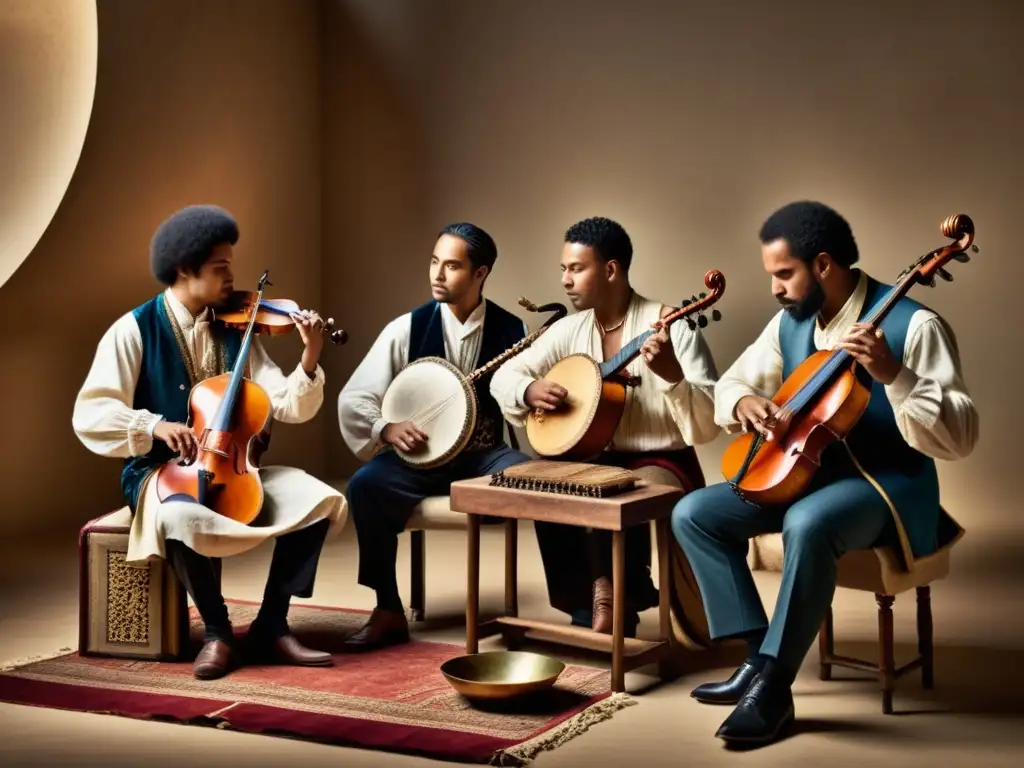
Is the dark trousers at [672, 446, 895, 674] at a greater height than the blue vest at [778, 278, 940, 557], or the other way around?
the blue vest at [778, 278, 940, 557]

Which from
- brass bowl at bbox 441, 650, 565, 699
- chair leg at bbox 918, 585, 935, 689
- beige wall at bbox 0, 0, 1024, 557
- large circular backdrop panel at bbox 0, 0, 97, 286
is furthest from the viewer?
beige wall at bbox 0, 0, 1024, 557

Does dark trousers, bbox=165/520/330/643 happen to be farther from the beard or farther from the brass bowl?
the beard

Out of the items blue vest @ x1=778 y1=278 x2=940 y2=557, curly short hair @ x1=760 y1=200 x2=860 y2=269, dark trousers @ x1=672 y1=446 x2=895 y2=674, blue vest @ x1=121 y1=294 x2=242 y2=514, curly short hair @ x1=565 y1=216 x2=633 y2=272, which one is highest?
curly short hair @ x1=565 y1=216 x2=633 y2=272

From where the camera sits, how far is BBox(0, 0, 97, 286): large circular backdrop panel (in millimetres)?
6168

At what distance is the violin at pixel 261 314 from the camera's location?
4605 mm

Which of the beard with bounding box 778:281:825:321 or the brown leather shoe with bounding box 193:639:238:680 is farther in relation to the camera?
the brown leather shoe with bounding box 193:639:238:680

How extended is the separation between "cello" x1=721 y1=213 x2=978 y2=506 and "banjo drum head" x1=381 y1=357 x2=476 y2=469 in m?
1.13

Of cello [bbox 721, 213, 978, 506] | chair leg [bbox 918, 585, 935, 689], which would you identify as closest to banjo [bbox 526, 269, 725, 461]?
cello [bbox 721, 213, 978, 506]

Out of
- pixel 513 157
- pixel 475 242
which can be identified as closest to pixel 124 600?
Answer: pixel 475 242

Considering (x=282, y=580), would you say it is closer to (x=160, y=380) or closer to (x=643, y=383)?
(x=160, y=380)

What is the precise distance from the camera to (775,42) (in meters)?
7.07

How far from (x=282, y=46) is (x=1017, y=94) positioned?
383 cm

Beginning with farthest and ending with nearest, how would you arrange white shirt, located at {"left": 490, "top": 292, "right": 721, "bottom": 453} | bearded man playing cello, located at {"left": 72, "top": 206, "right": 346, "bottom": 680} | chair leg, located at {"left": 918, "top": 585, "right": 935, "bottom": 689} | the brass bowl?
white shirt, located at {"left": 490, "top": 292, "right": 721, "bottom": 453} < bearded man playing cello, located at {"left": 72, "top": 206, "right": 346, "bottom": 680} < chair leg, located at {"left": 918, "top": 585, "right": 935, "bottom": 689} < the brass bowl

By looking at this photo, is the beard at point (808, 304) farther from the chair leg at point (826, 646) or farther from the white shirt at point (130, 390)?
the white shirt at point (130, 390)
